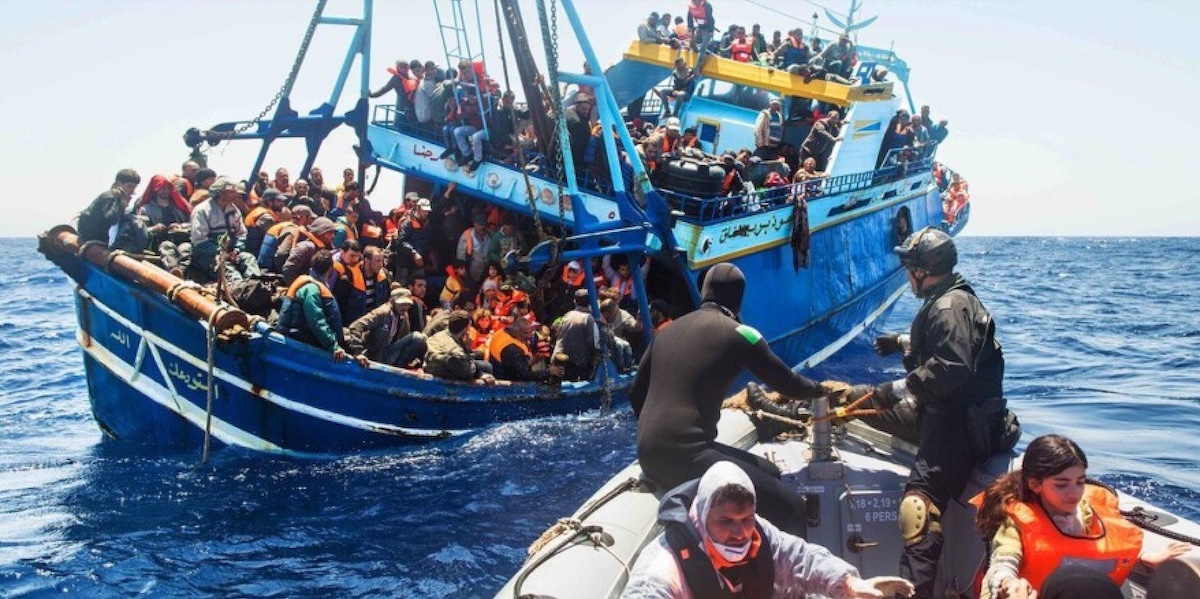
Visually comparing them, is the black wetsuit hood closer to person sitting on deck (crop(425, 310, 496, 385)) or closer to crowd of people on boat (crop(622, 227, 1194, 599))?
crowd of people on boat (crop(622, 227, 1194, 599))

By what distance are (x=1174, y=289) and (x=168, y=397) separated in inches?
1340

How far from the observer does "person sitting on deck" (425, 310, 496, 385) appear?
9773mm

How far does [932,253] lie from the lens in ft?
15.4

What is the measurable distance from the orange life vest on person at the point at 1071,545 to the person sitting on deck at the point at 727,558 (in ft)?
1.73

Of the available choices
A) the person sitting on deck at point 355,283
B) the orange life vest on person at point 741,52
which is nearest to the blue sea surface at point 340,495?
the person sitting on deck at point 355,283

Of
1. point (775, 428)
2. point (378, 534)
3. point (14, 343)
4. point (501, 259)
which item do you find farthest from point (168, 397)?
point (14, 343)

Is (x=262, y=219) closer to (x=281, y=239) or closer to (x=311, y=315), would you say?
(x=281, y=239)

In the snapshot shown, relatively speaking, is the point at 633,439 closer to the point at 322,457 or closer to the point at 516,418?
the point at 516,418

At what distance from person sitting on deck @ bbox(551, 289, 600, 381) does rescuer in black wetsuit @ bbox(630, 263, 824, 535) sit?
21.0ft

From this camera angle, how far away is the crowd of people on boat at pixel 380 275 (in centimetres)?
977

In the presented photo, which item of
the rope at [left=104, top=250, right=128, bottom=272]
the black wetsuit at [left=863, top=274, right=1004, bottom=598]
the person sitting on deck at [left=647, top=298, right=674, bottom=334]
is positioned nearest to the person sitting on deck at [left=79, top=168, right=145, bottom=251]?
the rope at [left=104, top=250, right=128, bottom=272]

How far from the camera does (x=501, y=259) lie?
1272cm

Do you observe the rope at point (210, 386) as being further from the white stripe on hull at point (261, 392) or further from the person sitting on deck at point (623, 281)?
the person sitting on deck at point (623, 281)

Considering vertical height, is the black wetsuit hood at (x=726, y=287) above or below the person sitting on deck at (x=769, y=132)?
below
